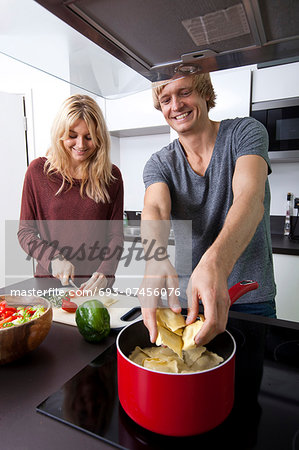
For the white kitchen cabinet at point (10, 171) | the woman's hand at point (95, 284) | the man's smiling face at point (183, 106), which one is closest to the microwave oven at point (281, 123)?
the man's smiling face at point (183, 106)

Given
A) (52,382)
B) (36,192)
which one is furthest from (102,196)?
(52,382)

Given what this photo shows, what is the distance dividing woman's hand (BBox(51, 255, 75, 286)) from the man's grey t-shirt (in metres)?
0.43

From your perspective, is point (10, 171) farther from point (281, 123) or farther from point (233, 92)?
Answer: point (281, 123)

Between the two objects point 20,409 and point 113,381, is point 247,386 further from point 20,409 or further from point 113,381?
point 20,409

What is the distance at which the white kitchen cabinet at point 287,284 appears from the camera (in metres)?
1.91

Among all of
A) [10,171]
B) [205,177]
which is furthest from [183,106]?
[10,171]

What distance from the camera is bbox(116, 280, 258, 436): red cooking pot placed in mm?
429

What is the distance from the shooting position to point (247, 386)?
58 cm

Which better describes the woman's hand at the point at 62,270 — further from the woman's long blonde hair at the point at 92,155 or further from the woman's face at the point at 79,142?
the woman's face at the point at 79,142

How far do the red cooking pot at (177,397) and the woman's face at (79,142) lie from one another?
1.10 metres

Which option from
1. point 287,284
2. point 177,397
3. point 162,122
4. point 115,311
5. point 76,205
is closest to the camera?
point 177,397

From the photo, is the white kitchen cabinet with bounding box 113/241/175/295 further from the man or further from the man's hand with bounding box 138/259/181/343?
the man's hand with bounding box 138/259/181/343

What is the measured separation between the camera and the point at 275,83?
6.59 feet

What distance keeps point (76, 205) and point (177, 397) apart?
47.7 inches
